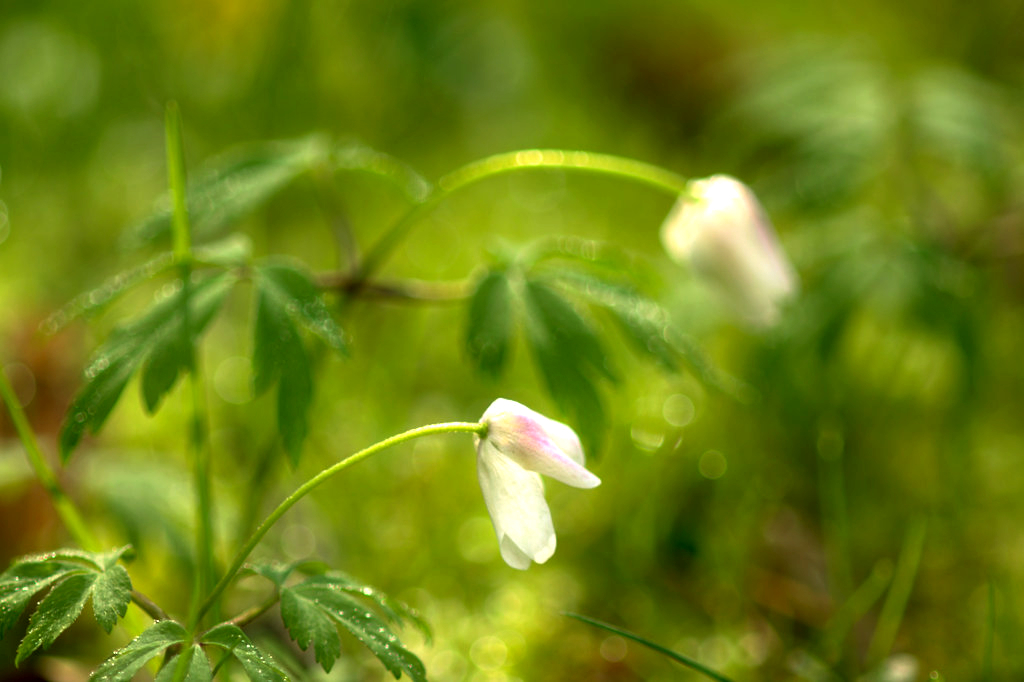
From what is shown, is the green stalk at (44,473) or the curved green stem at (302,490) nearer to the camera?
the curved green stem at (302,490)

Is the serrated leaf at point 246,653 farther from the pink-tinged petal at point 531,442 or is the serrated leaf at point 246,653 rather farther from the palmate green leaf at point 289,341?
the pink-tinged petal at point 531,442

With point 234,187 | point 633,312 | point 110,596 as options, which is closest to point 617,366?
point 633,312

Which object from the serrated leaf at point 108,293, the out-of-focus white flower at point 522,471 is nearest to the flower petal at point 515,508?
the out-of-focus white flower at point 522,471

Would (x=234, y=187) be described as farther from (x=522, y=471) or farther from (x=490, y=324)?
(x=522, y=471)

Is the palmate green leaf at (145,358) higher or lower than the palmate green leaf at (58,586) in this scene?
higher

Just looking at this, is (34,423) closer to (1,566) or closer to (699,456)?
(1,566)

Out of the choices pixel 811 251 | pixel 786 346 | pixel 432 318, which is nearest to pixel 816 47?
pixel 811 251

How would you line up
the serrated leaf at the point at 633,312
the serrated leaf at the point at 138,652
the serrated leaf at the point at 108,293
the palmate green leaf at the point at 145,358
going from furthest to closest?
the serrated leaf at the point at 633,312 → the serrated leaf at the point at 108,293 → the palmate green leaf at the point at 145,358 → the serrated leaf at the point at 138,652
